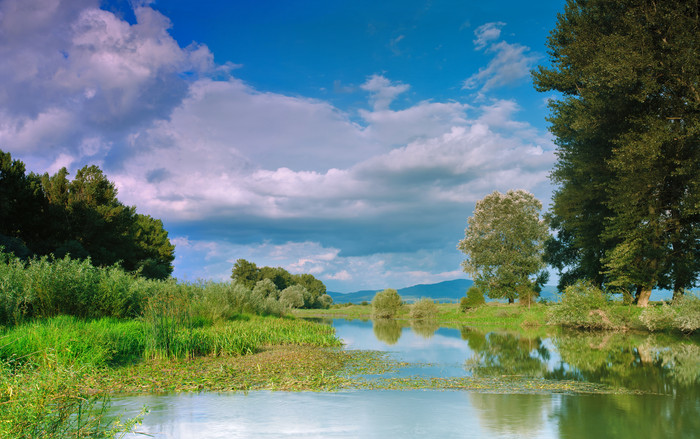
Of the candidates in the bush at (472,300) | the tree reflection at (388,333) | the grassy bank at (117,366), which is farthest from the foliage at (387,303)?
the grassy bank at (117,366)

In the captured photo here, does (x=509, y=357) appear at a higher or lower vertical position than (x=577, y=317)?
lower

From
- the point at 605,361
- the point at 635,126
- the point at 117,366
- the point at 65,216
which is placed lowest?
the point at 605,361

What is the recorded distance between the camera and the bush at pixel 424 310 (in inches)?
1587

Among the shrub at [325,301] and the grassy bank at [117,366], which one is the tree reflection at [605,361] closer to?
the grassy bank at [117,366]

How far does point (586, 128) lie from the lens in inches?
824

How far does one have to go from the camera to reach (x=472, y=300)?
128 ft

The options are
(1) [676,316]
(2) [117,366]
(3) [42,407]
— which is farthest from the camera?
(1) [676,316]

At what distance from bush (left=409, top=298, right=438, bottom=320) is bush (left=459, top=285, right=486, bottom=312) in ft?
8.37

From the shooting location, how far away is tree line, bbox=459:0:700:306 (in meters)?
17.8

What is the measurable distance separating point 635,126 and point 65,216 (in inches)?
1581

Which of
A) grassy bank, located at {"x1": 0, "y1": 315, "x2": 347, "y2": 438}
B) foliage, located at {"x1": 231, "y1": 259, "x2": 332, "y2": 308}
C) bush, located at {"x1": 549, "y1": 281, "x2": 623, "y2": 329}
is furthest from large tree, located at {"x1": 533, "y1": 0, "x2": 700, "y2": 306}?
foliage, located at {"x1": 231, "y1": 259, "x2": 332, "y2": 308}

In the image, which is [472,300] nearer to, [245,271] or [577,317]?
[577,317]

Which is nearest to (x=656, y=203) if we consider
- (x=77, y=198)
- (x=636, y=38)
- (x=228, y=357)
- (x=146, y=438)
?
(x=636, y=38)

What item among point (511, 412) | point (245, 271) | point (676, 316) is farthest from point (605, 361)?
point (245, 271)
